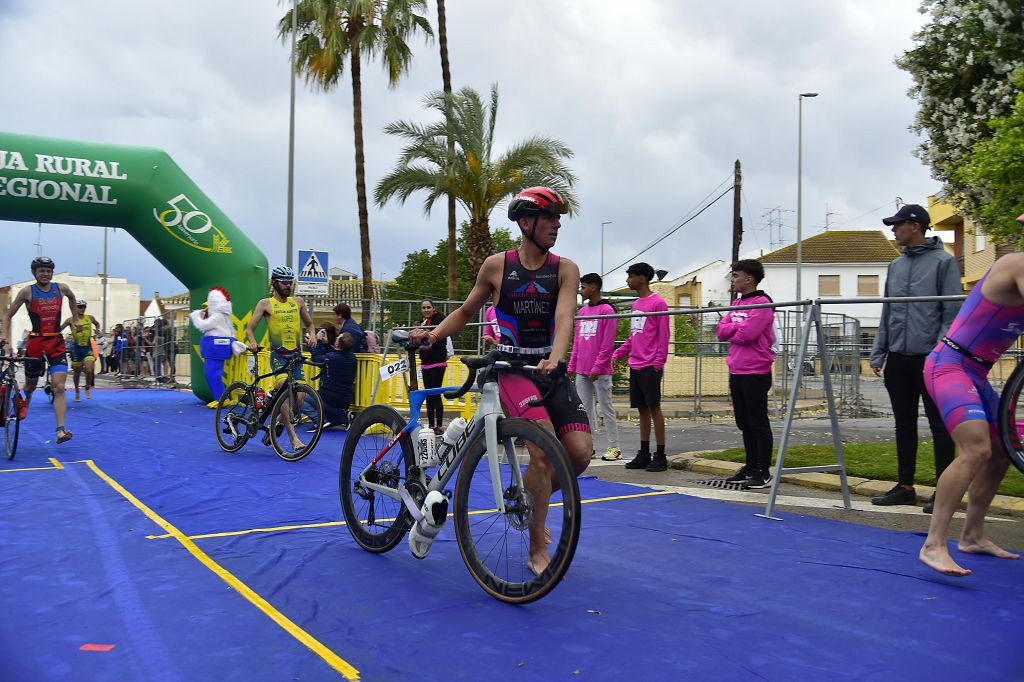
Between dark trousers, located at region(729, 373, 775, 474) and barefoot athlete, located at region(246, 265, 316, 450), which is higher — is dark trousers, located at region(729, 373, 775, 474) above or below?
below

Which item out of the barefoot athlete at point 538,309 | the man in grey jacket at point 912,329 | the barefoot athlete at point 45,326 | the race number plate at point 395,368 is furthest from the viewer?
the barefoot athlete at point 45,326

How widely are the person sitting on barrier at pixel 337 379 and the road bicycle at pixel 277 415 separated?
6.18 ft

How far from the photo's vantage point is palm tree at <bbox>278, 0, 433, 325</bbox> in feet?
82.7

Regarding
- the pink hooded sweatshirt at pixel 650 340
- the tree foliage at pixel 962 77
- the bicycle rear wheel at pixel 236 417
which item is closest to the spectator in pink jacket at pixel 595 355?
the pink hooded sweatshirt at pixel 650 340

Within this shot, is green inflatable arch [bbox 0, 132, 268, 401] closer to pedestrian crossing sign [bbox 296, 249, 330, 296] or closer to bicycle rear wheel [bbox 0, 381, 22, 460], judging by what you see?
pedestrian crossing sign [bbox 296, 249, 330, 296]

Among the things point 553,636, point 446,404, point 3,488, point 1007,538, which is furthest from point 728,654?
point 446,404

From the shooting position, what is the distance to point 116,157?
1572cm

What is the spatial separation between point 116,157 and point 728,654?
609 inches

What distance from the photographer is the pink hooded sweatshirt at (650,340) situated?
28.1 feet

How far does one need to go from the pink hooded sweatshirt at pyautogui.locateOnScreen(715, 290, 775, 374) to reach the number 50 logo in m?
11.7

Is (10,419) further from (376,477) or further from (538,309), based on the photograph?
(538,309)

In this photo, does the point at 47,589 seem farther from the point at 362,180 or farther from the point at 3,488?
the point at 362,180

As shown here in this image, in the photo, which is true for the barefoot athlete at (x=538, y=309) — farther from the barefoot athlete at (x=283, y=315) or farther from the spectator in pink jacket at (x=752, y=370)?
the barefoot athlete at (x=283, y=315)

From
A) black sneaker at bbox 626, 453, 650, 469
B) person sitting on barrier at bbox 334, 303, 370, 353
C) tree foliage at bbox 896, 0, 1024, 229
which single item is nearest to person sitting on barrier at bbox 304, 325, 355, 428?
person sitting on barrier at bbox 334, 303, 370, 353
